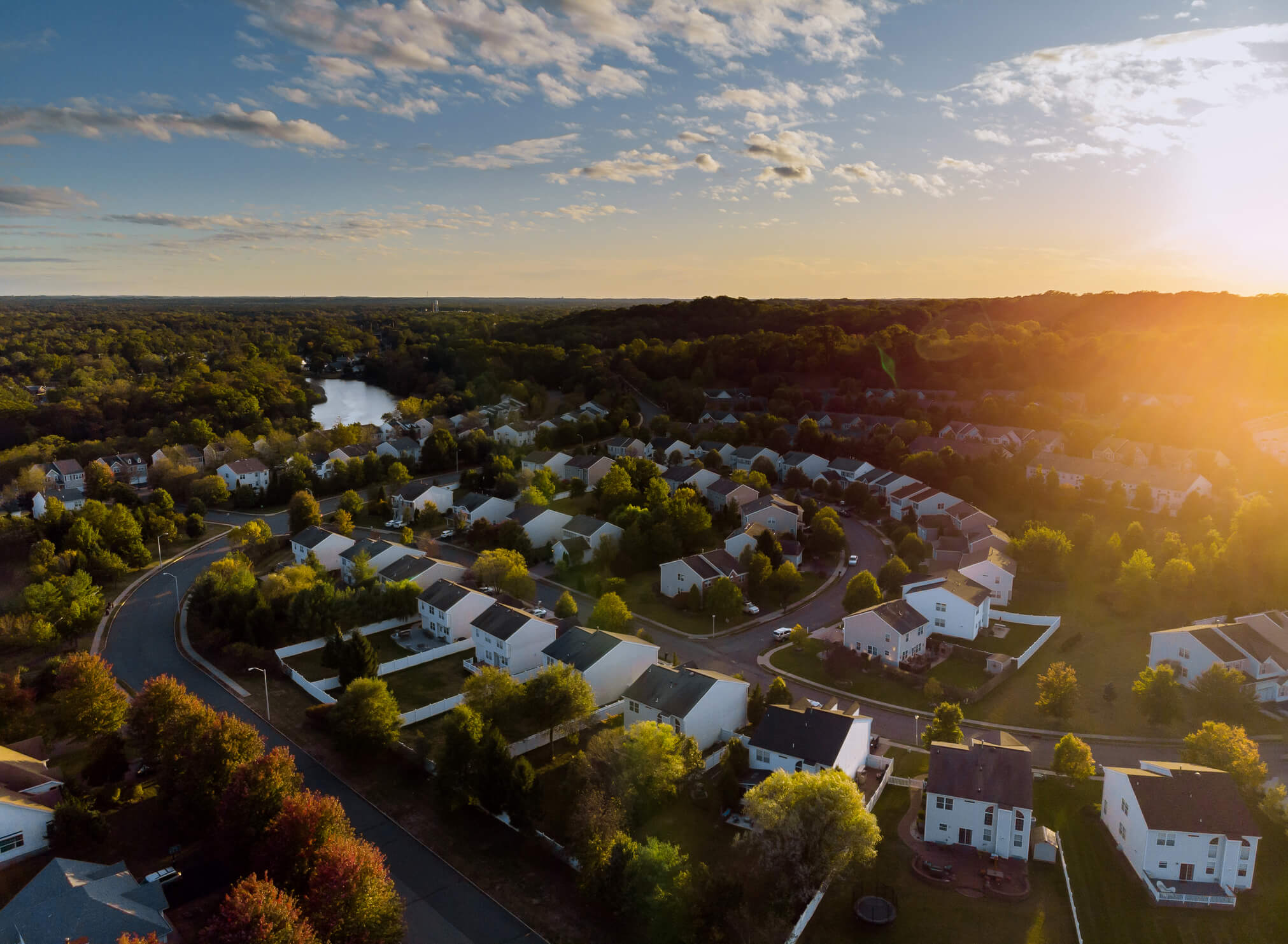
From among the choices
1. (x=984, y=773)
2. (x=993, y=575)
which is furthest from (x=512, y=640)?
(x=993, y=575)

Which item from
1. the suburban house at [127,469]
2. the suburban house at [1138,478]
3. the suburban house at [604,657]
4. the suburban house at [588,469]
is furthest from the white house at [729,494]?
the suburban house at [127,469]

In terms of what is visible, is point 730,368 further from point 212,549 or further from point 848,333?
point 212,549

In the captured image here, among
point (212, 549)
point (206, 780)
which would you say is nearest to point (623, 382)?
point (212, 549)

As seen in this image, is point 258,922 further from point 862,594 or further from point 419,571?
point 862,594

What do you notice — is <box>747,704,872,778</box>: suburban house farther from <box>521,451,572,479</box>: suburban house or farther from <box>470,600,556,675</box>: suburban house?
<box>521,451,572,479</box>: suburban house

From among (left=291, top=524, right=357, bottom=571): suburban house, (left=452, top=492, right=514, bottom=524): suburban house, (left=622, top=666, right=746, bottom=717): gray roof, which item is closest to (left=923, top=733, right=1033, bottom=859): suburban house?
(left=622, top=666, right=746, bottom=717): gray roof

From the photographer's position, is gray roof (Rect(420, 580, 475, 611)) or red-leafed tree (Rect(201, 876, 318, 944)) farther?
gray roof (Rect(420, 580, 475, 611))
